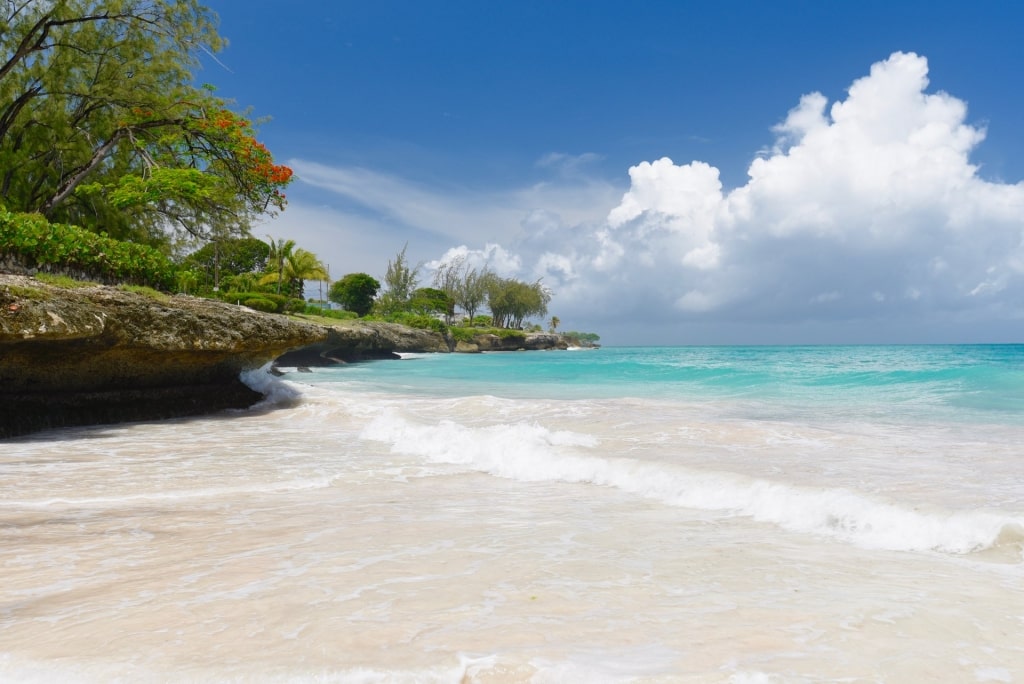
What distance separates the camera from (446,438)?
8422 mm

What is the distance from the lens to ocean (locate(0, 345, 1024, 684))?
2373mm

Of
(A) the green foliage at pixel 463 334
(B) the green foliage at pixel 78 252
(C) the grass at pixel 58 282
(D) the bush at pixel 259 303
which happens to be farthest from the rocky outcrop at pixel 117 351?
(A) the green foliage at pixel 463 334

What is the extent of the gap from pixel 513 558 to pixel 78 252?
1152 centimetres

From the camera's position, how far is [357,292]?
69.9 m

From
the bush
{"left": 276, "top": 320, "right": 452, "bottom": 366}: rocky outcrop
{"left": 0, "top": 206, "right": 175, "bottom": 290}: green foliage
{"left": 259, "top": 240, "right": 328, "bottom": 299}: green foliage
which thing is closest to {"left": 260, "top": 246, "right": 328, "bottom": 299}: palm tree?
{"left": 259, "top": 240, "right": 328, "bottom": 299}: green foliage

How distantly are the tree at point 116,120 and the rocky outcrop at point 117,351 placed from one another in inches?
251

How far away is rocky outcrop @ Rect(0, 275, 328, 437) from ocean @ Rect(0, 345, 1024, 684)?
1763 millimetres

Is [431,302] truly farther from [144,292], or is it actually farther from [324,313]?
[144,292]

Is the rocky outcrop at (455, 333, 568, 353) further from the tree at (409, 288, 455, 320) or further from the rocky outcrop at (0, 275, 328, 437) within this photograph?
the rocky outcrop at (0, 275, 328, 437)

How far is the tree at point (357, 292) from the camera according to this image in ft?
229

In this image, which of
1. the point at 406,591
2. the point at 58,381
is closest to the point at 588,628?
the point at 406,591

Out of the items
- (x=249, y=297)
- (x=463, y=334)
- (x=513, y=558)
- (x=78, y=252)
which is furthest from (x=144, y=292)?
(x=463, y=334)

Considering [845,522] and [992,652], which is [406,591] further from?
[845,522]

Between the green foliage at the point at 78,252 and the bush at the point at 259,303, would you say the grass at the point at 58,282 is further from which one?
the bush at the point at 259,303
